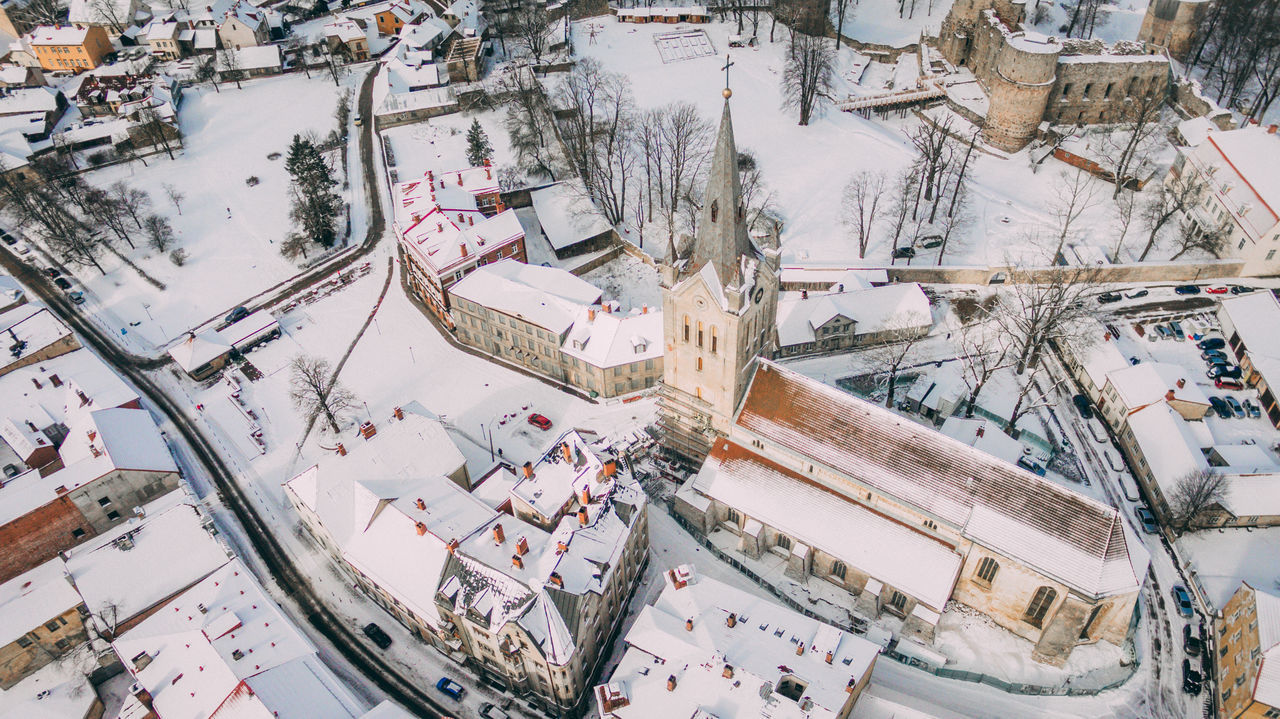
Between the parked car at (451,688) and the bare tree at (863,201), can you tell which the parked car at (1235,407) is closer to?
the bare tree at (863,201)

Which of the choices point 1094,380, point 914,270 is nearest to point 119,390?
point 914,270

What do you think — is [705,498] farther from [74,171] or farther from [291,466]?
[74,171]

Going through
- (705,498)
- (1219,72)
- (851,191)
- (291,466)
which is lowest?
(291,466)

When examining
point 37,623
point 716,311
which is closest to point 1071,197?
point 716,311

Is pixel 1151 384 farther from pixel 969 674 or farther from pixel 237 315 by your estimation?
pixel 237 315

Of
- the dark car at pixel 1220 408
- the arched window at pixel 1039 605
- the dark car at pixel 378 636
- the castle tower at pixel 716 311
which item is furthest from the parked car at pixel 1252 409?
the dark car at pixel 378 636

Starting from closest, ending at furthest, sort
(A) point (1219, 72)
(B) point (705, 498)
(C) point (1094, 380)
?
(B) point (705, 498) → (C) point (1094, 380) → (A) point (1219, 72)

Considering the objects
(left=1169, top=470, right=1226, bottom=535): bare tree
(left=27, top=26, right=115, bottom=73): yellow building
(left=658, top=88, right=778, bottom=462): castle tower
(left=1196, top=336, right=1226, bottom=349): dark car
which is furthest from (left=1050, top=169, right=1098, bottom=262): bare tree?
(left=27, top=26, right=115, bottom=73): yellow building
